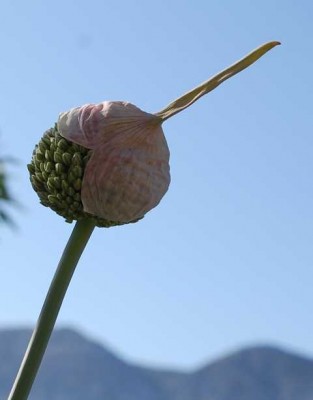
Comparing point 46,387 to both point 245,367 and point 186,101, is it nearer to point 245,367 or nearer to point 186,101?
point 245,367

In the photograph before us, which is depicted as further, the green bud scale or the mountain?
the mountain

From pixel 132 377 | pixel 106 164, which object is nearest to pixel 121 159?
pixel 106 164

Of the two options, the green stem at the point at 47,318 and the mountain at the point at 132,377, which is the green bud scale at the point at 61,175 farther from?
the mountain at the point at 132,377

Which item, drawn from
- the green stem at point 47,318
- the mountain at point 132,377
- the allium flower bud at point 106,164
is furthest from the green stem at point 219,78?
the mountain at point 132,377

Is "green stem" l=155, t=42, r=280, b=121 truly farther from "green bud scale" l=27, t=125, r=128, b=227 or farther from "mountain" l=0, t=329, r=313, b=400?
→ "mountain" l=0, t=329, r=313, b=400

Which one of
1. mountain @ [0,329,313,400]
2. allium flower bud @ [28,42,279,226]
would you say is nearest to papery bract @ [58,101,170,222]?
allium flower bud @ [28,42,279,226]

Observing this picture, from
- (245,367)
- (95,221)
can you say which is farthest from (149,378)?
(95,221)

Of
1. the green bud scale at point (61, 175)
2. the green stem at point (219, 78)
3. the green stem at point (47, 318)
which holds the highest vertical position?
the green stem at point (219, 78)
